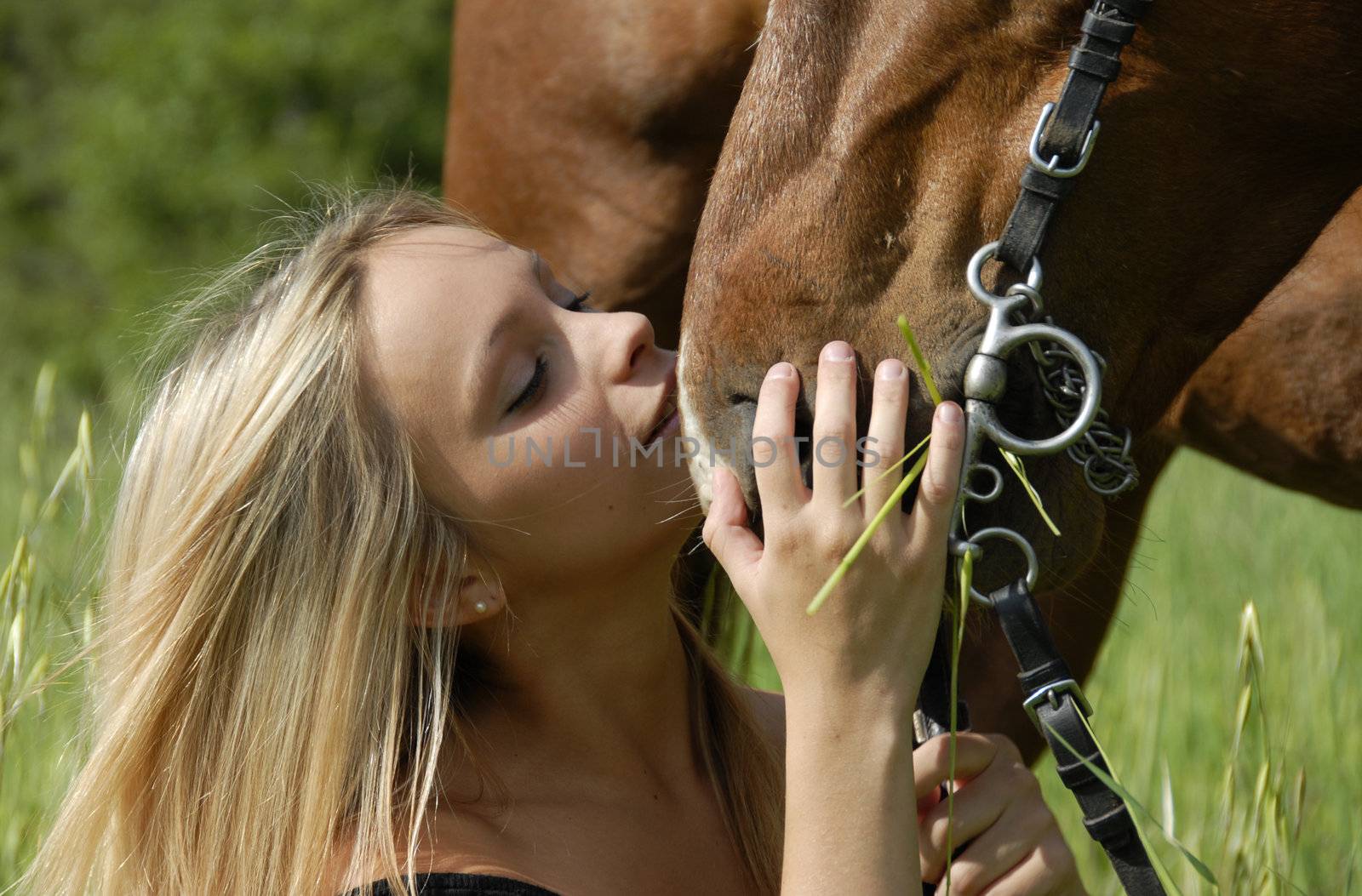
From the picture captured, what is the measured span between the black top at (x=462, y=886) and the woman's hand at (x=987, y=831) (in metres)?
0.38

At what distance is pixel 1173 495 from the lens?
4.82 m

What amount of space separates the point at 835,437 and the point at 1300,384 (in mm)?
1189

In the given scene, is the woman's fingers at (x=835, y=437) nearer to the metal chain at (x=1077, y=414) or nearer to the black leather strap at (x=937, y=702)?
the metal chain at (x=1077, y=414)

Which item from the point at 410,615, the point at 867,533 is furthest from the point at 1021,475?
the point at 410,615

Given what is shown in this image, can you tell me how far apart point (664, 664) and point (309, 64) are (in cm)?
1076

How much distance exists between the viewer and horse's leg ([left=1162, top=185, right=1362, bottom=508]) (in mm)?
2021

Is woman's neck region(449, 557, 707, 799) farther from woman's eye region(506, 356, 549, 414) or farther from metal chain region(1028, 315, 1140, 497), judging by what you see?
metal chain region(1028, 315, 1140, 497)

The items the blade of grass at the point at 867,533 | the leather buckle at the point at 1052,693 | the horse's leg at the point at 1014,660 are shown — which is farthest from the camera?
the horse's leg at the point at 1014,660

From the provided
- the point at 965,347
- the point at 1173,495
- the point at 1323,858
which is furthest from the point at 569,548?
the point at 1173,495

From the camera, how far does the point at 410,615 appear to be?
152 centimetres

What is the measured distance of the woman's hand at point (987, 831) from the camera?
51.8 inches

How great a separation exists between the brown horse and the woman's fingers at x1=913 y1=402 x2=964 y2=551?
Answer: 856mm

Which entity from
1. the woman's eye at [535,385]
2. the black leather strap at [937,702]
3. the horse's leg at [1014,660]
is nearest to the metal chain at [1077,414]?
the black leather strap at [937,702]

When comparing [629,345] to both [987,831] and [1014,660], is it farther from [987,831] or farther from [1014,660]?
[1014,660]
